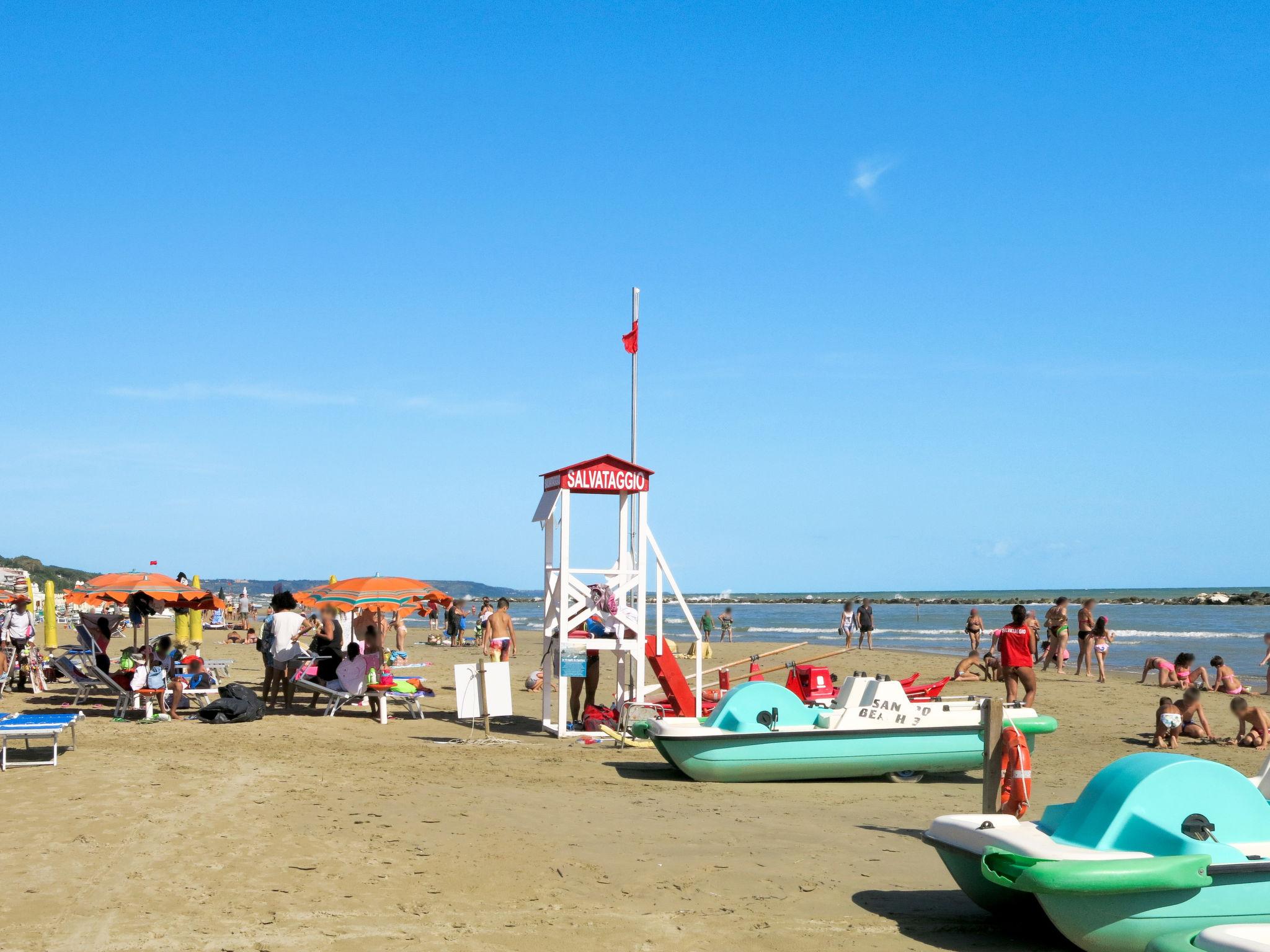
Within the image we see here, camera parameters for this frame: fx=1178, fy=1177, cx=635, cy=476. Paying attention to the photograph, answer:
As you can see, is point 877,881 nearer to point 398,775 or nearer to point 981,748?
point 981,748

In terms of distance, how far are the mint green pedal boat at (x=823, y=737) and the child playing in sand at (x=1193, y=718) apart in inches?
142

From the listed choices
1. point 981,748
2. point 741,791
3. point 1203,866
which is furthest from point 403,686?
point 1203,866

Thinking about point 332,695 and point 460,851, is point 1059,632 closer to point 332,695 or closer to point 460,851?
point 332,695

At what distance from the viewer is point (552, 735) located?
13680 millimetres

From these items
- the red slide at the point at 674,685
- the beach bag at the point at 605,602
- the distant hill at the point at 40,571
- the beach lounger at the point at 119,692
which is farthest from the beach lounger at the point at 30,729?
the distant hill at the point at 40,571

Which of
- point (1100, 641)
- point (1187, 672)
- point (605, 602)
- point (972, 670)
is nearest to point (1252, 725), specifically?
point (1187, 672)

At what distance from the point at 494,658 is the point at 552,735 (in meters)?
9.27

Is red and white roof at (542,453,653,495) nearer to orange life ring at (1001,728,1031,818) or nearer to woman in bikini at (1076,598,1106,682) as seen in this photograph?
orange life ring at (1001,728,1031,818)

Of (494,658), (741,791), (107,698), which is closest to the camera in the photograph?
(741,791)

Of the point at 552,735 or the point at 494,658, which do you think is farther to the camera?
the point at 494,658

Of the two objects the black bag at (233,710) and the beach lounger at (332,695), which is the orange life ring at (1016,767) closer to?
the beach lounger at (332,695)

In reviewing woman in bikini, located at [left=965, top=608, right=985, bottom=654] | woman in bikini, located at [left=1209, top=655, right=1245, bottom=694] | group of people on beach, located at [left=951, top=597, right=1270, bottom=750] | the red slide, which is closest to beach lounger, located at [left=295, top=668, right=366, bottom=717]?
A: the red slide

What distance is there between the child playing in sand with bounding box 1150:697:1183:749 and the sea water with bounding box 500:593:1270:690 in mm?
10982

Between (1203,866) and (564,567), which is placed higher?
(564,567)
